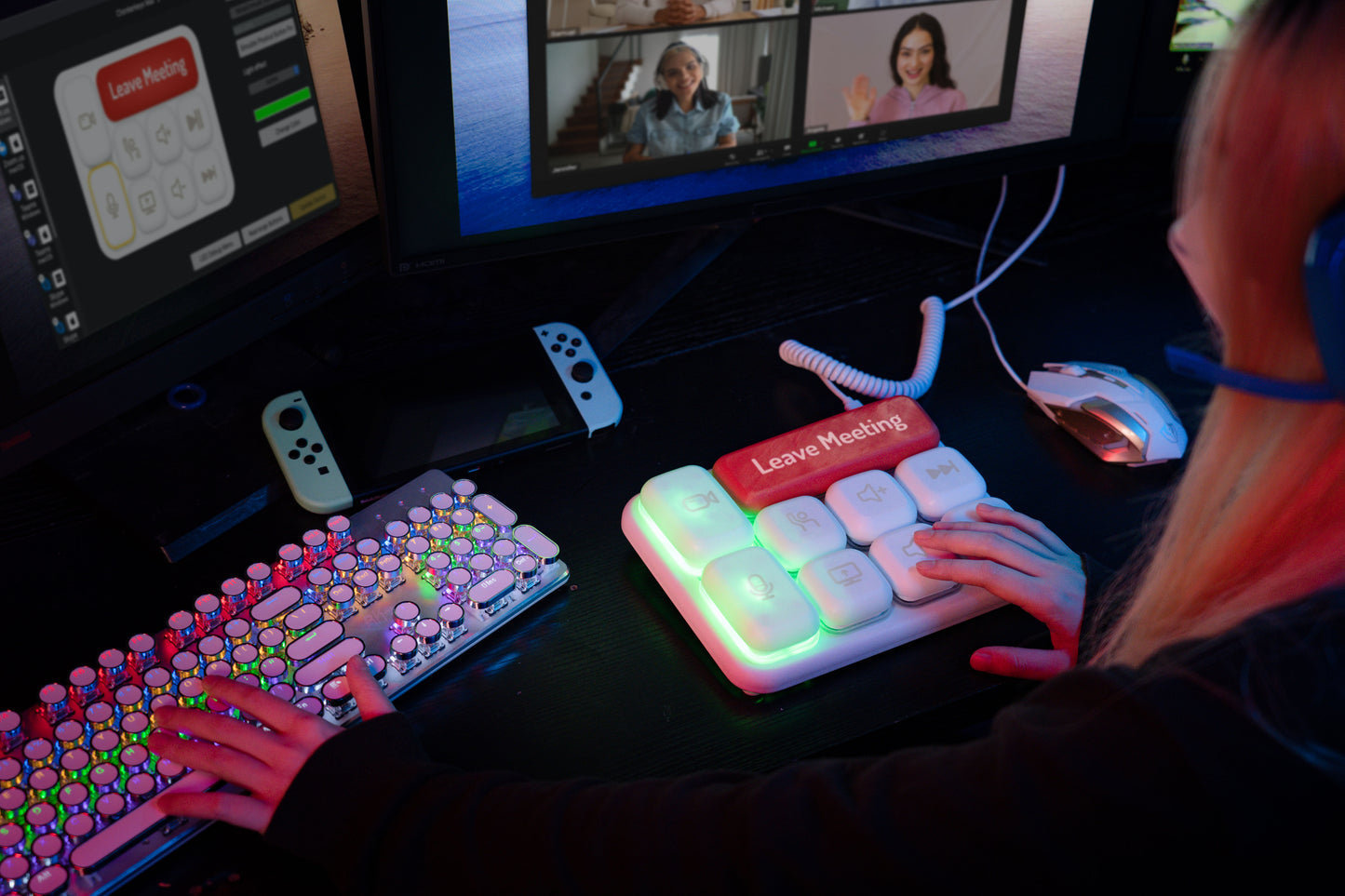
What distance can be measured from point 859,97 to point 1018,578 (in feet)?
1.52

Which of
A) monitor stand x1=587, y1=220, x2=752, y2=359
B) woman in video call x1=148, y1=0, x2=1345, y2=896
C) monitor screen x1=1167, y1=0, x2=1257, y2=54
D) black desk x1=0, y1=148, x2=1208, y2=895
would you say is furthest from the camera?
monitor screen x1=1167, y1=0, x2=1257, y2=54

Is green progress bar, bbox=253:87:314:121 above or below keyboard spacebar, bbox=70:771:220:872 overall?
above

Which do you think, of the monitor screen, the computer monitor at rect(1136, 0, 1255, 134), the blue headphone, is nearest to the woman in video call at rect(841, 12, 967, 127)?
the computer monitor at rect(1136, 0, 1255, 134)

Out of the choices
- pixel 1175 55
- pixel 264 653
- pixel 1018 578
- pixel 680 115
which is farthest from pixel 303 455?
pixel 1175 55

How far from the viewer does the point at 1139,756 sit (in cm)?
44

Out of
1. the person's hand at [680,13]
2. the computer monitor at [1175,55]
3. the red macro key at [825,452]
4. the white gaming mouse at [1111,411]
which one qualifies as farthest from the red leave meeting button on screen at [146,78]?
the computer monitor at [1175,55]

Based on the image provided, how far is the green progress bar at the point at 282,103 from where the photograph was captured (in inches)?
28.2

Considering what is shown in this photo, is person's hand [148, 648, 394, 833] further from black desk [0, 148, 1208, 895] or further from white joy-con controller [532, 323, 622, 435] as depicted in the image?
white joy-con controller [532, 323, 622, 435]

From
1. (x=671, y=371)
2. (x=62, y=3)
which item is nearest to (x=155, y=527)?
(x=62, y=3)

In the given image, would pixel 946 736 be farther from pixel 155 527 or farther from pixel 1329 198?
pixel 155 527

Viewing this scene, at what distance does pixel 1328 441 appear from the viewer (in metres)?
0.54

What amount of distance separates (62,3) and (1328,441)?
29.8 inches

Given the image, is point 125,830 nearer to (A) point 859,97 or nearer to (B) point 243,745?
(B) point 243,745

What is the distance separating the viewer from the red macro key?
2.56 ft
